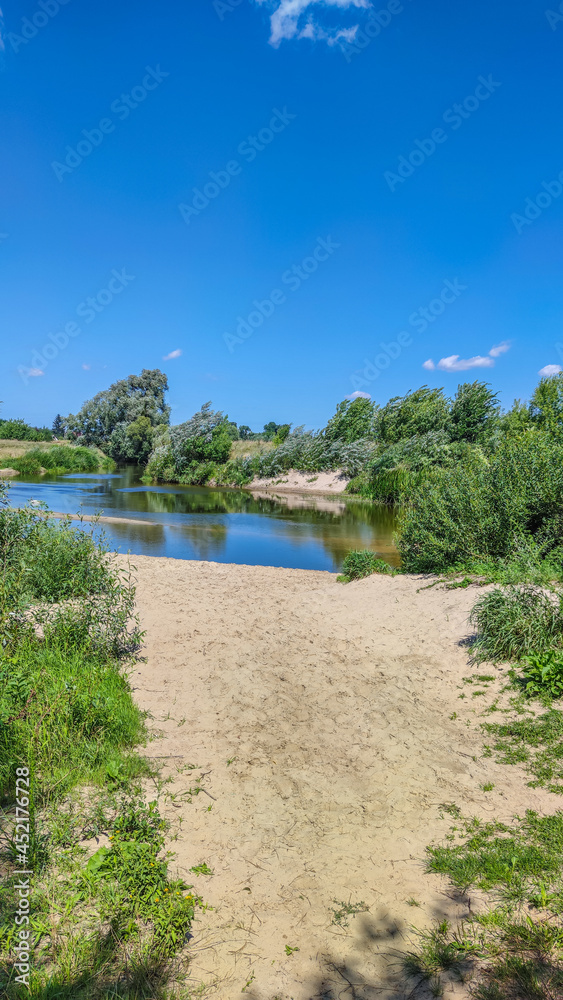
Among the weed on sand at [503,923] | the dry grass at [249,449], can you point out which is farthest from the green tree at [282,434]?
the weed on sand at [503,923]

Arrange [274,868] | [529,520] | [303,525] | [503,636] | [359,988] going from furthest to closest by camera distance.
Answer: [303,525] < [529,520] < [503,636] < [274,868] < [359,988]

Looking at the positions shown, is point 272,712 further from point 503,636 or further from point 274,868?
point 503,636

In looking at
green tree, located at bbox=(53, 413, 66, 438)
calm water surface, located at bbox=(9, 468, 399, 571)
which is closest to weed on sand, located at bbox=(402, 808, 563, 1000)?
calm water surface, located at bbox=(9, 468, 399, 571)

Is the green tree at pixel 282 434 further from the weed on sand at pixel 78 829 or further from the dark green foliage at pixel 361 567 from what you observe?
the weed on sand at pixel 78 829

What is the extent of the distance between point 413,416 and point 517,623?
122 ft

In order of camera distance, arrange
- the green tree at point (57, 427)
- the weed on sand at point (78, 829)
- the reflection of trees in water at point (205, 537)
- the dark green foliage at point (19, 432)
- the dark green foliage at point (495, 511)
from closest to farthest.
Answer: the weed on sand at point (78, 829), the dark green foliage at point (495, 511), the reflection of trees in water at point (205, 537), the dark green foliage at point (19, 432), the green tree at point (57, 427)

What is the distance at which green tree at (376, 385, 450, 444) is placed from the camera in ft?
132

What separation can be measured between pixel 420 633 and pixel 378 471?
1186 inches

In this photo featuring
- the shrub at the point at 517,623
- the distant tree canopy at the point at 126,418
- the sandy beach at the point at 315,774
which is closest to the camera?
the sandy beach at the point at 315,774

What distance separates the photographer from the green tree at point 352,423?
44.9 metres

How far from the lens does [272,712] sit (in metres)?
6.00

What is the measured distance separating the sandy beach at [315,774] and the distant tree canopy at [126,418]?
53.9 metres

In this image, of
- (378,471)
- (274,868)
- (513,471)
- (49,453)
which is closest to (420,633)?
(513,471)

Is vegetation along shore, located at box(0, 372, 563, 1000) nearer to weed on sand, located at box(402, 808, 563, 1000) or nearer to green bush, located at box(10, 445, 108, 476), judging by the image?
weed on sand, located at box(402, 808, 563, 1000)
